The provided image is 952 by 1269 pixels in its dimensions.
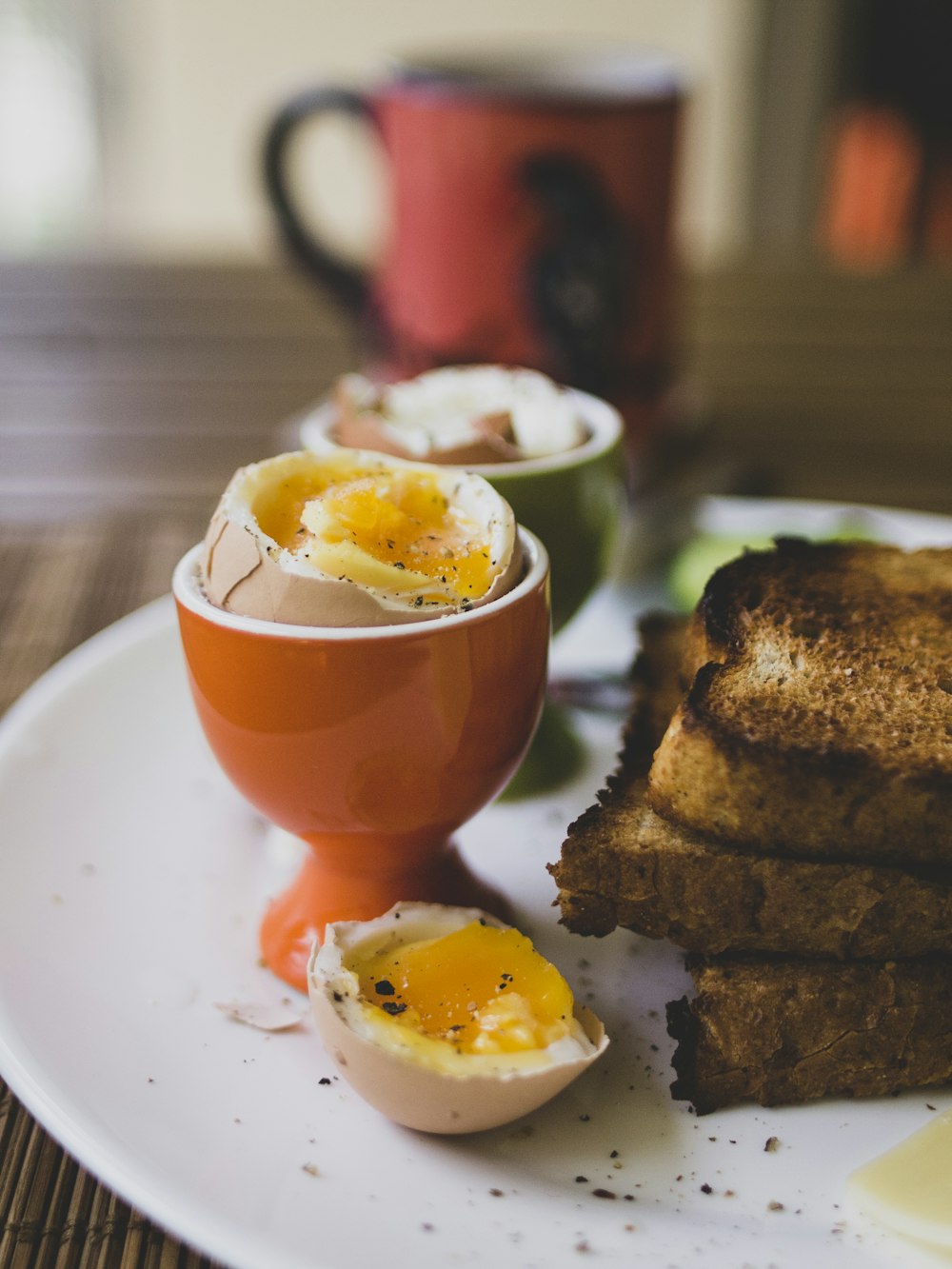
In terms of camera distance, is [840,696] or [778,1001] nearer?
[778,1001]

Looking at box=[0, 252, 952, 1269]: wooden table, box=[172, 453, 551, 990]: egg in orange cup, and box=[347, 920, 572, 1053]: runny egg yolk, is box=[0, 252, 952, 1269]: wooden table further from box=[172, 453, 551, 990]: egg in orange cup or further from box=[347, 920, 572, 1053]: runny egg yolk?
box=[347, 920, 572, 1053]: runny egg yolk

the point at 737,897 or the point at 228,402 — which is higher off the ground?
the point at 737,897

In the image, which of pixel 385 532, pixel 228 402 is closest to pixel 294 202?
pixel 228 402

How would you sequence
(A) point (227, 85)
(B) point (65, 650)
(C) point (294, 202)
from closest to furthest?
(B) point (65, 650)
(C) point (294, 202)
(A) point (227, 85)

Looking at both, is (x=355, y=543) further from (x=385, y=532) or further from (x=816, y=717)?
(x=816, y=717)

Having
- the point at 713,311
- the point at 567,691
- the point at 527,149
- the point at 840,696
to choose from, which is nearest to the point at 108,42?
the point at 713,311

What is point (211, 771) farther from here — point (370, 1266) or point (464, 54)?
point (464, 54)
